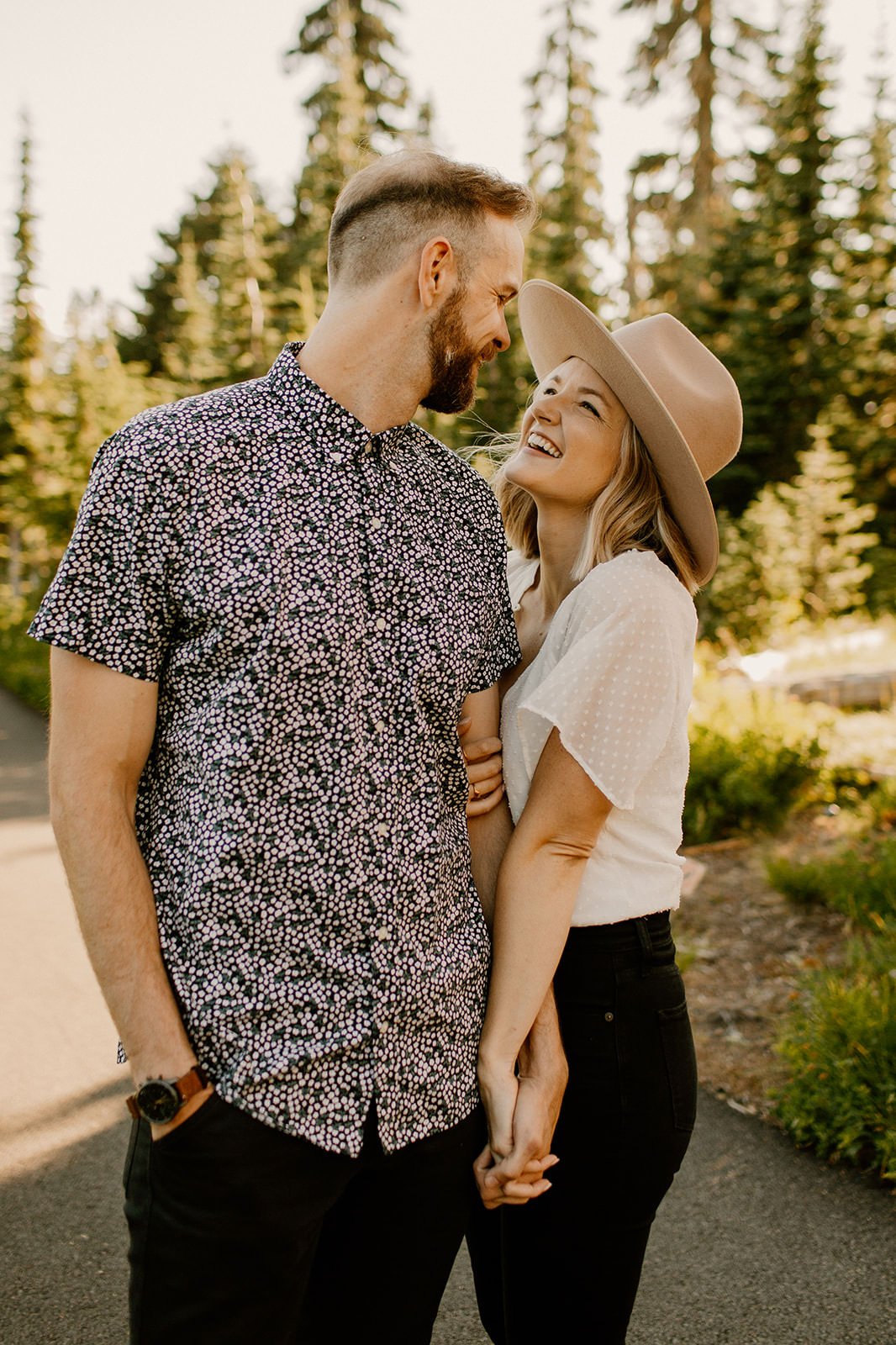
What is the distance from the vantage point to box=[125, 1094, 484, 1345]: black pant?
4.95 ft

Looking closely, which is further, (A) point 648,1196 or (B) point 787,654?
(B) point 787,654

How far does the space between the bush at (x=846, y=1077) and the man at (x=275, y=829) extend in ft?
8.10

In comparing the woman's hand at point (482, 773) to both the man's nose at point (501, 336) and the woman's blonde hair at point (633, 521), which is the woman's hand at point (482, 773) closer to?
the woman's blonde hair at point (633, 521)

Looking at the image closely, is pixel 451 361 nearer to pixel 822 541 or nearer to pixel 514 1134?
pixel 514 1134

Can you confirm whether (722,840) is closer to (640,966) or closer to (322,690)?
(640,966)

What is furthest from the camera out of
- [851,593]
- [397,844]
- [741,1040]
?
[851,593]

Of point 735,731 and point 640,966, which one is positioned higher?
point 640,966

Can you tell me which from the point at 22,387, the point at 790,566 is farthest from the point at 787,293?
the point at 22,387

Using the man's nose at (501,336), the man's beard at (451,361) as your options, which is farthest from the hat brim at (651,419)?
the man's beard at (451,361)

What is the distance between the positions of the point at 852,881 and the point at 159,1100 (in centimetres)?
473

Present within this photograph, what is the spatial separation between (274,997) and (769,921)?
485 cm

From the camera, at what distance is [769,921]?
229 inches

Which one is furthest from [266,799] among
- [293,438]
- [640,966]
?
[640,966]

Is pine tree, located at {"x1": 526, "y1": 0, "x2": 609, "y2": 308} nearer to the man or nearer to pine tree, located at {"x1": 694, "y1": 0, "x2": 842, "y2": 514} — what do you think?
pine tree, located at {"x1": 694, "y1": 0, "x2": 842, "y2": 514}
